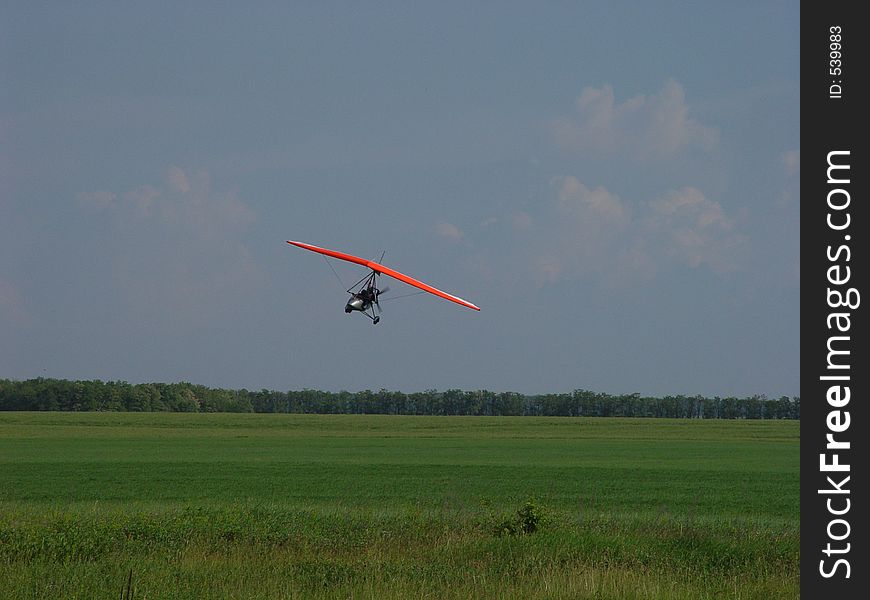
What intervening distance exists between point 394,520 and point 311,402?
Answer: 549 ft

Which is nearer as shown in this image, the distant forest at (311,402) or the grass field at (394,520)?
the grass field at (394,520)

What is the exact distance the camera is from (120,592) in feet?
41.6

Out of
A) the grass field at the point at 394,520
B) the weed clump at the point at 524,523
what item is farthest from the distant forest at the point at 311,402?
the weed clump at the point at 524,523

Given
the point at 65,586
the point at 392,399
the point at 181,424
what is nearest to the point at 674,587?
the point at 65,586

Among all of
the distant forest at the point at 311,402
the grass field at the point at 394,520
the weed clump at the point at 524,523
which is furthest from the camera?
the distant forest at the point at 311,402

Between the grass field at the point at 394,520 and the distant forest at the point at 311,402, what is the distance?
8924 centimetres

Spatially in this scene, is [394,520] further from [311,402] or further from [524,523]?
[311,402]

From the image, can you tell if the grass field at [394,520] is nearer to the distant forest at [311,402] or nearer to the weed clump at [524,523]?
the weed clump at [524,523]

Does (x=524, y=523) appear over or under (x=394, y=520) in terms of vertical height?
over

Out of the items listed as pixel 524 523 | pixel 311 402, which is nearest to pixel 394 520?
pixel 524 523

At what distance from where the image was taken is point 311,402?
185m

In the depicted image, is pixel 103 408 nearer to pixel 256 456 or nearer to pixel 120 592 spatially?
pixel 256 456

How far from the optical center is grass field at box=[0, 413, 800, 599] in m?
14.2

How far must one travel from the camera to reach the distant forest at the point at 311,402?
15612 cm
